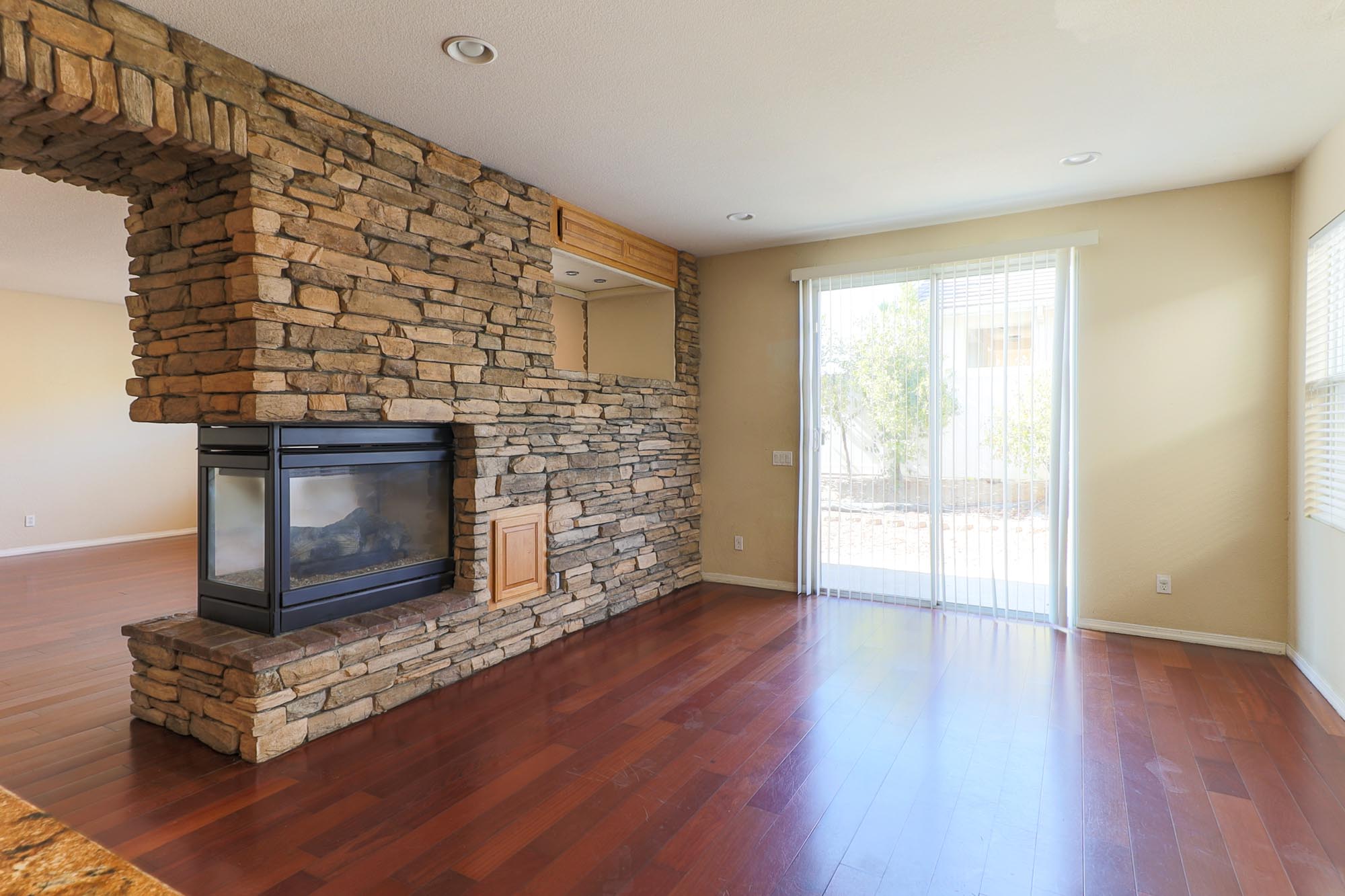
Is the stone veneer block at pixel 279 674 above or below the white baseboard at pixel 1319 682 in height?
above

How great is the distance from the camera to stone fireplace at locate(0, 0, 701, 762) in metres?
2.40

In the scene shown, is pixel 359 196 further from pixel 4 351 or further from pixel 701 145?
pixel 4 351

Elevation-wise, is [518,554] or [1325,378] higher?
[1325,378]

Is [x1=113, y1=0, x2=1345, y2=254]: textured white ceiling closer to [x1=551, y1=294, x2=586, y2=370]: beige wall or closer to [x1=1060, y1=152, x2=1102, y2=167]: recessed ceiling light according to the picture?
[x1=1060, y1=152, x2=1102, y2=167]: recessed ceiling light

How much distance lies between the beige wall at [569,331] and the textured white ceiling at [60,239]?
278 cm

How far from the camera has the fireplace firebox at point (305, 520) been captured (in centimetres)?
289

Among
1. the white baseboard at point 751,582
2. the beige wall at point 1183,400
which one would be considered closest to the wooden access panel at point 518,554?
the white baseboard at point 751,582

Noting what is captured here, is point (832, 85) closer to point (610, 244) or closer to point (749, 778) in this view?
point (610, 244)

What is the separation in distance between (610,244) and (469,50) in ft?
7.15

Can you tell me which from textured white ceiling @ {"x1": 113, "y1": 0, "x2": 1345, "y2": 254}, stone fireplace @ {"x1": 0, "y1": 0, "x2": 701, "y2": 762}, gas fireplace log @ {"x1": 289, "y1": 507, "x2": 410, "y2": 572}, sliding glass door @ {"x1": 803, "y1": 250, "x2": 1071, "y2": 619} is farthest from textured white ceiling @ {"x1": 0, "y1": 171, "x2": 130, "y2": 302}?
sliding glass door @ {"x1": 803, "y1": 250, "x2": 1071, "y2": 619}

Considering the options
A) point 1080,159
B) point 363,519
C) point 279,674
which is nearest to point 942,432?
point 1080,159

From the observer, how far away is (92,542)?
7.40 metres

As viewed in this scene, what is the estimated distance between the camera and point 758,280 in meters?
5.51

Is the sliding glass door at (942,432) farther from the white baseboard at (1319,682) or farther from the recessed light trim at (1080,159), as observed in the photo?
the white baseboard at (1319,682)
